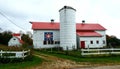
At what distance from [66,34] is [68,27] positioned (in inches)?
53.4

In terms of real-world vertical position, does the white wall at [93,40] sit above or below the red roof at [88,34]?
below

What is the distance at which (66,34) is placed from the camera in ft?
134

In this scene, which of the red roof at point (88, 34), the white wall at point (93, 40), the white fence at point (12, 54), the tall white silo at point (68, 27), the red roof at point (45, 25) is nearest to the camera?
the white fence at point (12, 54)

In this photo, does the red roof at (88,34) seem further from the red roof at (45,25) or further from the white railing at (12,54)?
the white railing at (12,54)

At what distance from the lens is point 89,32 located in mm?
47156

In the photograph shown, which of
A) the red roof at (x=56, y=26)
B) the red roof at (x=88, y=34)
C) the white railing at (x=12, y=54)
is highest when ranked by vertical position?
the red roof at (x=56, y=26)

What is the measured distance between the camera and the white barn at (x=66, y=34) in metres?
40.8

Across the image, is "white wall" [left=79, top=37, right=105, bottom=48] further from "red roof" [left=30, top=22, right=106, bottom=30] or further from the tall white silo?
"red roof" [left=30, top=22, right=106, bottom=30]

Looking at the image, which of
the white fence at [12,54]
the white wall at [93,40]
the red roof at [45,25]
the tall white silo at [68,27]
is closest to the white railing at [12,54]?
the white fence at [12,54]

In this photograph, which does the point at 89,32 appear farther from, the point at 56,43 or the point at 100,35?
the point at 56,43

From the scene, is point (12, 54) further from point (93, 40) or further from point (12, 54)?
point (93, 40)

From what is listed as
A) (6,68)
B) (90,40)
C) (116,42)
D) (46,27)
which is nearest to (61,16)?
(46,27)

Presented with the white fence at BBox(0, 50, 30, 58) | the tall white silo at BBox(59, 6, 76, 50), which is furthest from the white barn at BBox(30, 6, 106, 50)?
the white fence at BBox(0, 50, 30, 58)

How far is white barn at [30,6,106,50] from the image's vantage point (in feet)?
134
